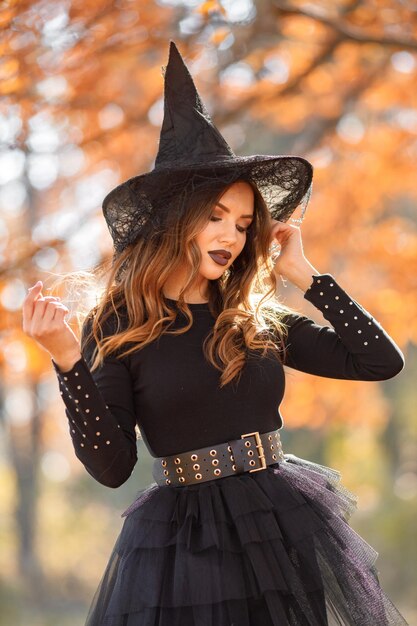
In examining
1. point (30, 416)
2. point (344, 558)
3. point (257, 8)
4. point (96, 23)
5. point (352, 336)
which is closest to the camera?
point (344, 558)

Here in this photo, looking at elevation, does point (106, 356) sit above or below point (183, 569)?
above

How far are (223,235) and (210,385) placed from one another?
407 millimetres

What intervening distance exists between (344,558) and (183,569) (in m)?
0.43

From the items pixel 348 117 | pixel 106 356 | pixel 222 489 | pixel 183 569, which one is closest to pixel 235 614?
pixel 183 569

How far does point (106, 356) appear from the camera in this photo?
2.65m

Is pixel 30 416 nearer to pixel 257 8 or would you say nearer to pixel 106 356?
pixel 257 8

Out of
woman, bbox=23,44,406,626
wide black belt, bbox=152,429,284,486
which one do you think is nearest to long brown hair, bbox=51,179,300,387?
woman, bbox=23,44,406,626

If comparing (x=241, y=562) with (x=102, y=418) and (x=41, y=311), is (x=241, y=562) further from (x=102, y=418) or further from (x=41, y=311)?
(x=41, y=311)

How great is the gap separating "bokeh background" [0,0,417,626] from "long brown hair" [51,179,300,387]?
38 cm

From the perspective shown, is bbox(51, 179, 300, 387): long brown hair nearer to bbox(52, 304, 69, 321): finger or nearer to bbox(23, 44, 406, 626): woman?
bbox(23, 44, 406, 626): woman

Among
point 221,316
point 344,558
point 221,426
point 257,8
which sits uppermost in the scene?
point 257,8

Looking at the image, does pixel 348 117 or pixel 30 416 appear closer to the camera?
pixel 348 117

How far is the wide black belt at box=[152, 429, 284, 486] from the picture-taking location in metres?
2.62

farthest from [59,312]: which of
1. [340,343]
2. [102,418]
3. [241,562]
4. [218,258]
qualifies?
[340,343]
